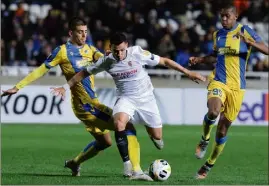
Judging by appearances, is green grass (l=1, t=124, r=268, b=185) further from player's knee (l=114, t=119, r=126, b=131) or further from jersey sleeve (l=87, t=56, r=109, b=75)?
jersey sleeve (l=87, t=56, r=109, b=75)

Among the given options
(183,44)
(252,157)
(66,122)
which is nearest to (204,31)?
(183,44)

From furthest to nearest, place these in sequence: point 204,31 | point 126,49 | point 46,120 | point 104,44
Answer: point 204,31, point 104,44, point 46,120, point 126,49

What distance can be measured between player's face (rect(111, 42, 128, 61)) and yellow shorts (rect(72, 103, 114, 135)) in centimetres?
105

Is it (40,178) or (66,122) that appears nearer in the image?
(40,178)

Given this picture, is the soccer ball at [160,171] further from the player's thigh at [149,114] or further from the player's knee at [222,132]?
the player's knee at [222,132]

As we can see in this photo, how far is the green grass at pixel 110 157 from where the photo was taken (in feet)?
37.5

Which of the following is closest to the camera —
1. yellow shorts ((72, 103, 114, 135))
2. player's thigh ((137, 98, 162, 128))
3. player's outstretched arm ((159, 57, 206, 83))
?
player's outstretched arm ((159, 57, 206, 83))

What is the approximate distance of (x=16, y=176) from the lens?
1149 centimetres

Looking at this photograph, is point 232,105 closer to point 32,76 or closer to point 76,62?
point 76,62

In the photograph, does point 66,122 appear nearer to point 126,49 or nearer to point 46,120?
point 46,120

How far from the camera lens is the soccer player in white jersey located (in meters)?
11.1

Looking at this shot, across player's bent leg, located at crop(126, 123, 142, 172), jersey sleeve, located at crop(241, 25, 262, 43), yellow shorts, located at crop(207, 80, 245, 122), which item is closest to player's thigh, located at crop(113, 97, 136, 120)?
player's bent leg, located at crop(126, 123, 142, 172)

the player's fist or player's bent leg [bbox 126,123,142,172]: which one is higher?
the player's fist

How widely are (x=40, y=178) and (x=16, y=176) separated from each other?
384 millimetres
